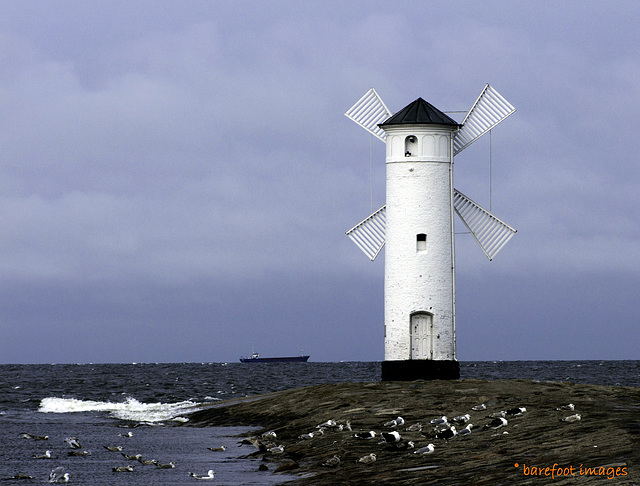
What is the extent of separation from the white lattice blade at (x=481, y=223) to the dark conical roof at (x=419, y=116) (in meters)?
2.48

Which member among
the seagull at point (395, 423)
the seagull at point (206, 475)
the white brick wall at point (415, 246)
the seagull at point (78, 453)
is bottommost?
the seagull at point (206, 475)

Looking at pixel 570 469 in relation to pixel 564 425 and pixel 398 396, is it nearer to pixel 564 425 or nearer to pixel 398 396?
pixel 564 425

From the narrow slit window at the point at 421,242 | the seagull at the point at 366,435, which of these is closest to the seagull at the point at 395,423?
the seagull at the point at 366,435

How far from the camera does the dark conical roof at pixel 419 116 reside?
1292 inches

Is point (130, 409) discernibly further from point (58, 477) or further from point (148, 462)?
point (58, 477)

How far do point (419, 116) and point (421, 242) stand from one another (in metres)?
4.19

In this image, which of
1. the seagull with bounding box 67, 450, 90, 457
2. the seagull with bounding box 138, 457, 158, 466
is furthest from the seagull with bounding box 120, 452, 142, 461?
the seagull with bounding box 67, 450, 90, 457

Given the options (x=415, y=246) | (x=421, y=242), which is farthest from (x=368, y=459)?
(x=421, y=242)

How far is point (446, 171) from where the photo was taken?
3275 cm

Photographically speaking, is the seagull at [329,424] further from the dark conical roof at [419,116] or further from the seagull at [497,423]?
the dark conical roof at [419,116]

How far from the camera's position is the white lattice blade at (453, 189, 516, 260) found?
112 ft

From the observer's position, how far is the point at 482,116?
3481 cm

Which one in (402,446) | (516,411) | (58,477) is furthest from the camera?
(516,411)

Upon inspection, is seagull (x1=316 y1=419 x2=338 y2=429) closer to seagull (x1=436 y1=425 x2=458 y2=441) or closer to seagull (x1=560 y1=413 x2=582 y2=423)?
seagull (x1=436 y1=425 x2=458 y2=441)
